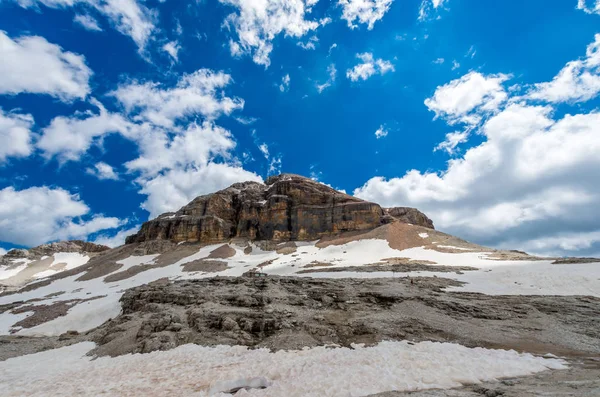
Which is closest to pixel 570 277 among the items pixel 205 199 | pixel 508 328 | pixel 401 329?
pixel 508 328

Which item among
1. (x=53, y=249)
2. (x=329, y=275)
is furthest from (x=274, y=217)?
(x=53, y=249)

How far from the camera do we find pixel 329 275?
36.9 meters

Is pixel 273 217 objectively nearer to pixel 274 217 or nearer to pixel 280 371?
pixel 274 217

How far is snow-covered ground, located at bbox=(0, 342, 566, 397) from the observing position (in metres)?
9.66

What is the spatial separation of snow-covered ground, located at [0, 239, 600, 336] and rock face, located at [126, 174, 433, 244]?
725 centimetres

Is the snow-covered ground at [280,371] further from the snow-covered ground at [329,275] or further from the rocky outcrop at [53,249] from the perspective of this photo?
the rocky outcrop at [53,249]

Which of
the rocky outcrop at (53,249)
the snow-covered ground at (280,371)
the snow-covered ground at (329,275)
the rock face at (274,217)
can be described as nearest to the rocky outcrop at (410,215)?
the rock face at (274,217)

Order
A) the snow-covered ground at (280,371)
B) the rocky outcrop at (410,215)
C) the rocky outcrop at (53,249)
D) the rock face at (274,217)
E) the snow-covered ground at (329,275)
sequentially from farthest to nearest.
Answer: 1. the rocky outcrop at (53,249)
2. the rocky outcrop at (410,215)
3. the rock face at (274,217)
4. the snow-covered ground at (329,275)
5. the snow-covered ground at (280,371)

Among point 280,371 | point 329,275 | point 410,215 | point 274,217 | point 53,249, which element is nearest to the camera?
point 280,371

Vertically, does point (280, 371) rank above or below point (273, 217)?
below

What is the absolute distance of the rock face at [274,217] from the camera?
266 ft

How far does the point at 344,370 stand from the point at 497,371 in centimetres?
548

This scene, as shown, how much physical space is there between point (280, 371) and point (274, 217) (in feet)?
247

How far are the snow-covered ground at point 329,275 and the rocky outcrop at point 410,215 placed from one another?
30219 millimetres
